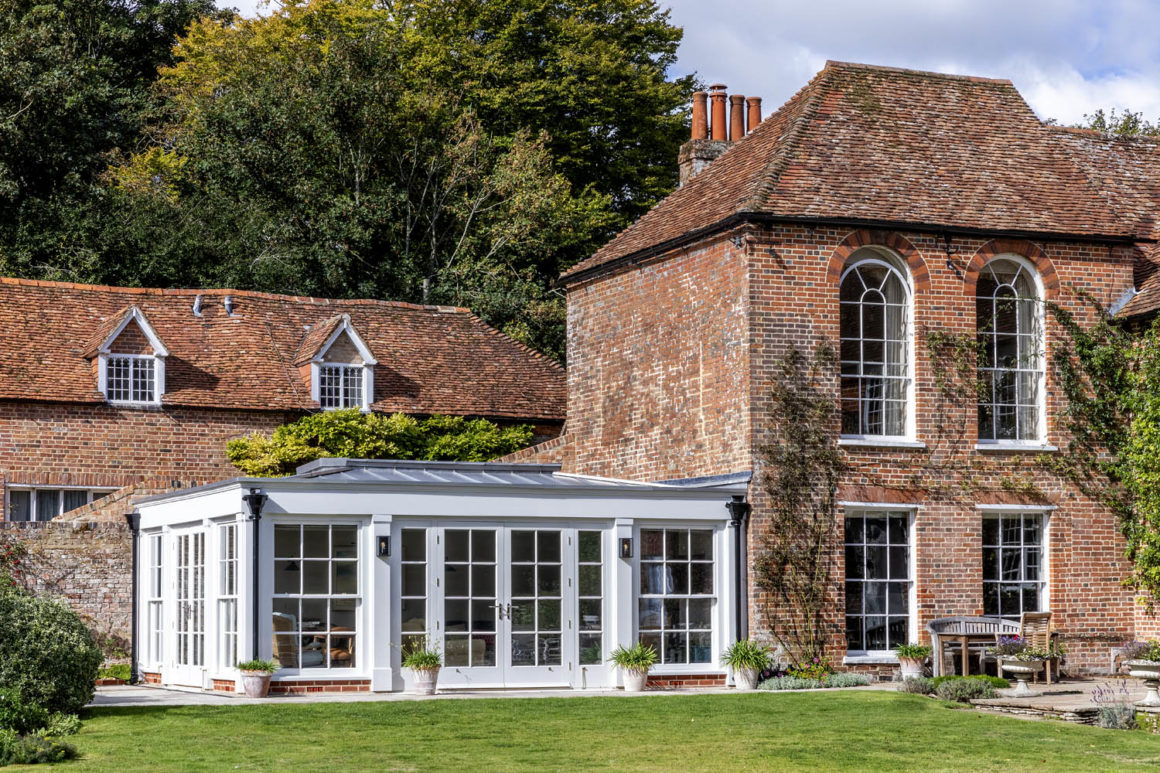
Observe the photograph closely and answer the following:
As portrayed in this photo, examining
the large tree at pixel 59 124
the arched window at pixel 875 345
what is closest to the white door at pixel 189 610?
the arched window at pixel 875 345

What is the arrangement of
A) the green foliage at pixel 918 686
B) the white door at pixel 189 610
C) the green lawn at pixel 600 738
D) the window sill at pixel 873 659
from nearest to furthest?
the green lawn at pixel 600 738, the green foliage at pixel 918 686, the white door at pixel 189 610, the window sill at pixel 873 659

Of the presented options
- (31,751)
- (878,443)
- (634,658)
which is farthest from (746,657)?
(31,751)

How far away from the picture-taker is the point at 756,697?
20.9 meters

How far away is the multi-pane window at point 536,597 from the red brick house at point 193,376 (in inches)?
489

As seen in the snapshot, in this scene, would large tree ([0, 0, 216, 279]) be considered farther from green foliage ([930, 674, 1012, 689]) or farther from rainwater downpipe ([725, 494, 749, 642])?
green foliage ([930, 674, 1012, 689])

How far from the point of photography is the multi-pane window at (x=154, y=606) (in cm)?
2491

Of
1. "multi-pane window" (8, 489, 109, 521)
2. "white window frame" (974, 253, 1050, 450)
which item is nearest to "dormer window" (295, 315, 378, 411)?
"multi-pane window" (8, 489, 109, 521)

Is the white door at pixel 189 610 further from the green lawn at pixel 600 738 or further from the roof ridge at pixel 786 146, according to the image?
the roof ridge at pixel 786 146

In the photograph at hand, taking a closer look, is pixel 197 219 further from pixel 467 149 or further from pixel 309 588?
pixel 309 588

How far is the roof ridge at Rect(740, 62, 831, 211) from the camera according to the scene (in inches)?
967

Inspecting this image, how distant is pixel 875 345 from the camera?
2517cm

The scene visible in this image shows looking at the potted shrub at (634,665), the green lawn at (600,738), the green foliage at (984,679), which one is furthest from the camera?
the potted shrub at (634,665)

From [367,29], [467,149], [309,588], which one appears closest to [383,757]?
[309,588]

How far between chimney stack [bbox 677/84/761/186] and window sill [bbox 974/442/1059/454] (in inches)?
335
